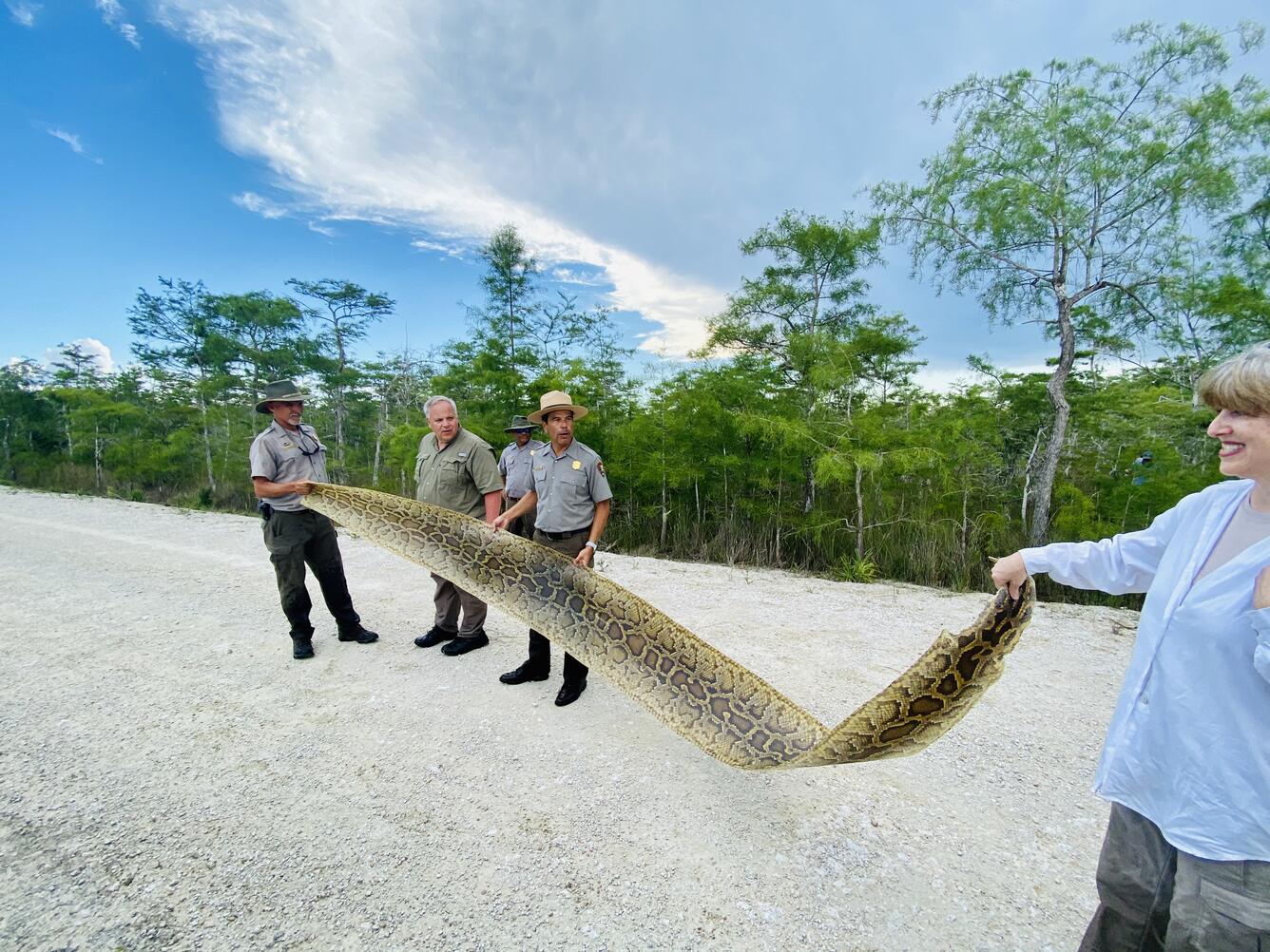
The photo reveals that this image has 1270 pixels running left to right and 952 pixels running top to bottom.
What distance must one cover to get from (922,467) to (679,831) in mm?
7064

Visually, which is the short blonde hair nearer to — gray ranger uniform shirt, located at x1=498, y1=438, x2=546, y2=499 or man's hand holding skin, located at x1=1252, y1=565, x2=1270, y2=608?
man's hand holding skin, located at x1=1252, y1=565, x2=1270, y2=608

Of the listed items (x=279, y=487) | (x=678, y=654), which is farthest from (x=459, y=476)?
(x=678, y=654)

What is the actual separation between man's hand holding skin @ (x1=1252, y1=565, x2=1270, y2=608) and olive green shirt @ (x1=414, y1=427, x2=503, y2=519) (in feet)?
12.8

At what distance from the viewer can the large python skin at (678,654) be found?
1.75m

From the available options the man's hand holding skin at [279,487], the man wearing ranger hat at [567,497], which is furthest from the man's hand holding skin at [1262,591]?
the man's hand holding skin at [279,487]

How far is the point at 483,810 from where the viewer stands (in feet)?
8.16

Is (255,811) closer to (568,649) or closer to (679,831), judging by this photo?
(568,649)

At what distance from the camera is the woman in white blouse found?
112 cm

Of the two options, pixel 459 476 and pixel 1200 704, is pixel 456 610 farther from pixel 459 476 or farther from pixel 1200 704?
pixel 1200 704

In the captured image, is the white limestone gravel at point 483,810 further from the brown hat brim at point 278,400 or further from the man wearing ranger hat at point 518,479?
the brown hat brim at point 278,400

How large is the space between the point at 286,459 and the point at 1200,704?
4.96 metres

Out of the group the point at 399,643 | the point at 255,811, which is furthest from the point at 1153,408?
the point at 255,811

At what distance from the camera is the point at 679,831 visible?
2.38m

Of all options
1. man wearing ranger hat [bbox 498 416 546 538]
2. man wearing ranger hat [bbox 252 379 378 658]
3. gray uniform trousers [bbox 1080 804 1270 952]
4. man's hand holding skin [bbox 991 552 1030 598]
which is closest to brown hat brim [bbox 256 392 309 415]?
man wearing ranger hat [bbox 252 379 378 658]
